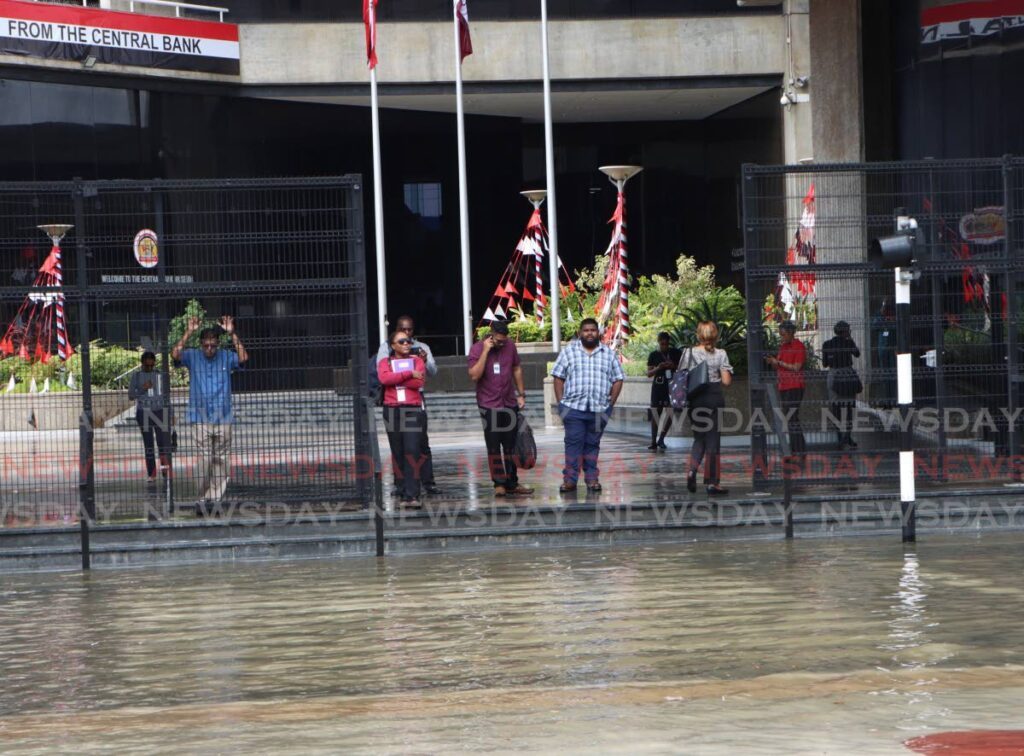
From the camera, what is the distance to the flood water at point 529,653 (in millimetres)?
6660

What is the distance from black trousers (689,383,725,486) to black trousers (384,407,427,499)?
107 inches

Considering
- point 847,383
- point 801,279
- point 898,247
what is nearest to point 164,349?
point 801,279

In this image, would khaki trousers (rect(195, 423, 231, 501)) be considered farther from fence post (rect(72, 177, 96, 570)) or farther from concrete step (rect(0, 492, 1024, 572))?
fence post (rect(72, 177, 96, 570))

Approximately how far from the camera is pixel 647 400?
24.7 metres

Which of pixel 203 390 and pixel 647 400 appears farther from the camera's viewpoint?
pixel 647 400

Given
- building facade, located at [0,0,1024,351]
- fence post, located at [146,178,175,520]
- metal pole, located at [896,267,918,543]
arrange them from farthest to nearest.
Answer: building facade, located at [0,0,1024,351], fence post, located at [146,178,175,520], metal pole, located at [896,267,918,543]

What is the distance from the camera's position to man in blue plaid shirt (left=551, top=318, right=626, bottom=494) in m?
14.5

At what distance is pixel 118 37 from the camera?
37.0m

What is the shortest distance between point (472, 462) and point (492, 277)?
89.2 ft

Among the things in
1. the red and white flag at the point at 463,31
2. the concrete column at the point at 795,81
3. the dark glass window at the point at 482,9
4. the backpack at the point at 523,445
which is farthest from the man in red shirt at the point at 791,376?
the dark glass window at the point at 482,9

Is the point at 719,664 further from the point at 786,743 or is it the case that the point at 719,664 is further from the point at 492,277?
the point at 492,277

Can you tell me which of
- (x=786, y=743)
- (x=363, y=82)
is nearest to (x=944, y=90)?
(x=363, y=82)

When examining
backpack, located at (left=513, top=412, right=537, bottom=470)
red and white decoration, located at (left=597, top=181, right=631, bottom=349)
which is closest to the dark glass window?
red and white decoration, located at (left=597, top=181, right=631, bottom=349)

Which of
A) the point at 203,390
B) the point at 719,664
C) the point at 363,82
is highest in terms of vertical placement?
the point at 363,82
